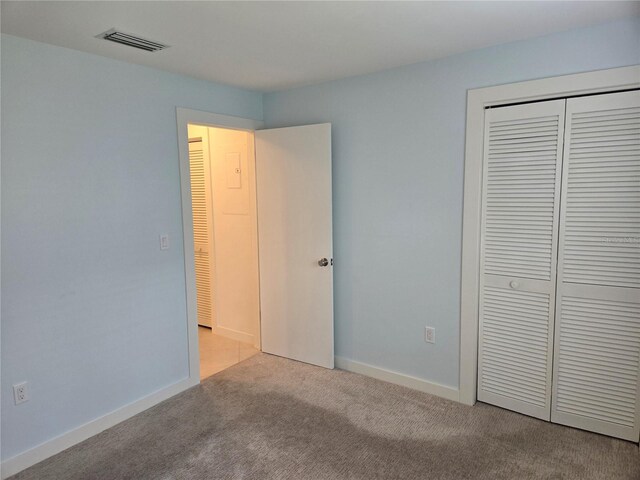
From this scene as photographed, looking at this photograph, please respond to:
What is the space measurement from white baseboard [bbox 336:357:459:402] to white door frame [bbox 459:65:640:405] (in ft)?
0.35

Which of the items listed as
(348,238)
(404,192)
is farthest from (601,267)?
(348,238)

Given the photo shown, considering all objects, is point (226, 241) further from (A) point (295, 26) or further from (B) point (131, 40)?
(A) point (295, 26)

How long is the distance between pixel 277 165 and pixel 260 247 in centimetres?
75

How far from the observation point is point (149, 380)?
2.88m

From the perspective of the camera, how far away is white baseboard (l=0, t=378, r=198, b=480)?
2207 mm

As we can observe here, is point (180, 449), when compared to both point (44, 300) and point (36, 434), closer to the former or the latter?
point (36, 434)

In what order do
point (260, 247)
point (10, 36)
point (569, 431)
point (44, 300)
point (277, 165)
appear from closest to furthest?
point (10, 36) → point (44, 300) → point (569, 431) → point (277, 165) → point (260, 247)

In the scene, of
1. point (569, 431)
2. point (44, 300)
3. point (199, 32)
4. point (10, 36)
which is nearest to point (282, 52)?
point (199, 32)

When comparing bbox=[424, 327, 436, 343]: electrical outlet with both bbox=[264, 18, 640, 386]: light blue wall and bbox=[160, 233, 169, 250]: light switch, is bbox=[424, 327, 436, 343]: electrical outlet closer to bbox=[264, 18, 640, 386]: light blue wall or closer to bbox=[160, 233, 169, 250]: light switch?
bbox=[264, 18, 640, 386]: light blue wall

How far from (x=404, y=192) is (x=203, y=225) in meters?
2.36

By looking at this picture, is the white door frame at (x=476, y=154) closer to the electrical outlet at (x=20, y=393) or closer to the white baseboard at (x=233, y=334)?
the white baseboard at (x=233, y=334)

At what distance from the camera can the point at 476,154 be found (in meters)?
2.62

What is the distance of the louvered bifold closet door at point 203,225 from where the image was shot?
13.8 ft

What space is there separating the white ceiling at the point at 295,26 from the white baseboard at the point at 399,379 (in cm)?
225
